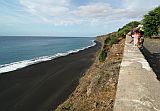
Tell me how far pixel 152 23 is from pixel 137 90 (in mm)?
25350

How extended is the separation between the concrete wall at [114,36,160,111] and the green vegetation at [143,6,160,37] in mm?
22264

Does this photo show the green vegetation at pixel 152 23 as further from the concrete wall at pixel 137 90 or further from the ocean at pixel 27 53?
the concrete wall at pixel 137 90

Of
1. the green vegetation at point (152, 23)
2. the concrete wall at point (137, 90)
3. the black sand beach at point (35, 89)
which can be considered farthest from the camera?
the green vegetation at point (152, 23)

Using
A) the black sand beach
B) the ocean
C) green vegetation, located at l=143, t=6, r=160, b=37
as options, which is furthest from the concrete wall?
the ocean

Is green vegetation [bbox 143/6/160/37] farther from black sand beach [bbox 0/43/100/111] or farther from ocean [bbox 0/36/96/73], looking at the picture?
ocean [bbox 0/36/96/73]

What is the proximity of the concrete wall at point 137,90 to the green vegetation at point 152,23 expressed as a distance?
2226cm

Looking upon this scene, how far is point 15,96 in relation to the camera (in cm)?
1825

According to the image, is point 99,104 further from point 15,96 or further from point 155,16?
point 155,16

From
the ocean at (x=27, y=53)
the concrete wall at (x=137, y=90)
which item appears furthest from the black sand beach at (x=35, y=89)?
the concrete wall at (x=137, y=90)

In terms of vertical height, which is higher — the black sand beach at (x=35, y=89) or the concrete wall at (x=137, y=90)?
the concrete wall at (x=137, y=90)

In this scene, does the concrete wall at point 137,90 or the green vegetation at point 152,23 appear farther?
the green vegetation at point 152,23

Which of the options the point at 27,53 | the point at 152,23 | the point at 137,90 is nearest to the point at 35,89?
the point at 137,90

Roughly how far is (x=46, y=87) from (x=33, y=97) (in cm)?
296

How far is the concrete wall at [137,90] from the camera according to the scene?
4.80 m
